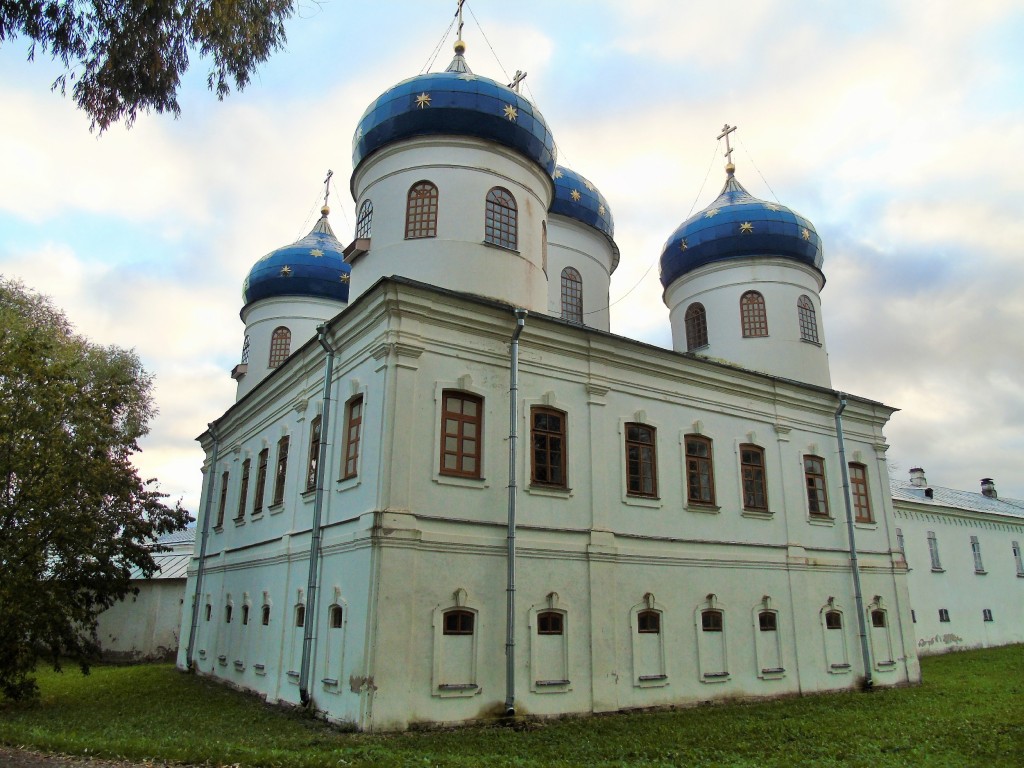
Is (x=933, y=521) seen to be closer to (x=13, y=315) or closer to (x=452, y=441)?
(x=452, y=441)

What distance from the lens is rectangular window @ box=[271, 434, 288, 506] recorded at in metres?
15.2

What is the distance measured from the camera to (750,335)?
1914 cm

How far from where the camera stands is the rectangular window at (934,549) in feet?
83.6

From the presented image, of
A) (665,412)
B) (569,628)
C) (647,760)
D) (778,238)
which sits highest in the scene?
(778,238)

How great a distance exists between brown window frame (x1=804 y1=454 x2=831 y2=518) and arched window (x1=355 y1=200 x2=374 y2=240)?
1037cm

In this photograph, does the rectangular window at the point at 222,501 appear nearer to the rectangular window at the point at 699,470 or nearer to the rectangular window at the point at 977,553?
the rectangular window at the point at 699,470

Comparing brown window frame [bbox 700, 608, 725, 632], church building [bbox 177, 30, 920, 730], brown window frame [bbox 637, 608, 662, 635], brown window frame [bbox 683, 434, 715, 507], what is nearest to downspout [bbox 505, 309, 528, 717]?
church building [bbox 177, 30, 920, 730]

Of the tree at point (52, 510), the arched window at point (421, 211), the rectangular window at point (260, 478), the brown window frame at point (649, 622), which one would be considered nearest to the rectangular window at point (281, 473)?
the rectangular window at point (260, 478)

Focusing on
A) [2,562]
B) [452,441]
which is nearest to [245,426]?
[2,562]

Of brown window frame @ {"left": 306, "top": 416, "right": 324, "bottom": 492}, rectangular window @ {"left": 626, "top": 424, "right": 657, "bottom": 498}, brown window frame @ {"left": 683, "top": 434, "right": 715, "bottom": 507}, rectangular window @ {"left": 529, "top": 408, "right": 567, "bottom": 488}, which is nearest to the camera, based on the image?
rectangular window @ {"left": 529, "top": 408, "right": 567, "bottom": 488}

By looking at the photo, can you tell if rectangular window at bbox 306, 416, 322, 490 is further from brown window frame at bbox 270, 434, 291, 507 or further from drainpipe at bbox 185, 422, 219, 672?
drainpipe at bbox 185, 422, 219, 672

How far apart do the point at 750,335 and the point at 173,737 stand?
585 inches

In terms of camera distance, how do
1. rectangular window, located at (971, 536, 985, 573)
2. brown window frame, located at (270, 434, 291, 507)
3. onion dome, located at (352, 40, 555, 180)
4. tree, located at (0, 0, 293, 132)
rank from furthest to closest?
rectangular window, located at (971, 536, 985, 573)
brown window frame, located at (270, 434, 291, 507)
onion dome, located at (352, 40, 555, 180)
tree, located at (0, 0, 293, 132)

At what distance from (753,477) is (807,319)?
5698 millimetres
